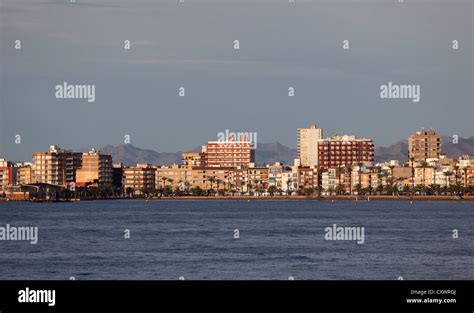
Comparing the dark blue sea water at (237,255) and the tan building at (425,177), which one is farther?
the tan building at (425,177)

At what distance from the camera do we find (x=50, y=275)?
41094 millimetres

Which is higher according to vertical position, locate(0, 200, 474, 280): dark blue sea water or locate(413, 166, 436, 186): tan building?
locate(413, 166, 436, 186): tan building

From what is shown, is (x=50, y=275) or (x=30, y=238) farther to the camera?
(x=30, y=238)

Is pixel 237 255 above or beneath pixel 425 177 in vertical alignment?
beneath

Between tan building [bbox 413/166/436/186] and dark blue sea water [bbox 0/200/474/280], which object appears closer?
dark blue sea water [bbox 0/200/474/280]

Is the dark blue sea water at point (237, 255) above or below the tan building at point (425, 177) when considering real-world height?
below

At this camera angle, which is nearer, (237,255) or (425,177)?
(237,255)
